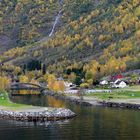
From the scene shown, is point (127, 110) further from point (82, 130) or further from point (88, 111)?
point (82, 130)

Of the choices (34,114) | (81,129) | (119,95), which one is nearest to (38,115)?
(34,114)

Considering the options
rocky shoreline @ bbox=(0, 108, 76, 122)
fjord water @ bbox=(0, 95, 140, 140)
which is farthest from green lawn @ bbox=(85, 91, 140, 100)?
rocky shoreline @ bbox=(0, 108, 76, 122)

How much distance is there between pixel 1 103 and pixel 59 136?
187 feet

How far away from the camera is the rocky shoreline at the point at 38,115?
12092 cm

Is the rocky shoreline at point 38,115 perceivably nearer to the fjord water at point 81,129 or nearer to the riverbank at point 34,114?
the riverbank at point 34,114

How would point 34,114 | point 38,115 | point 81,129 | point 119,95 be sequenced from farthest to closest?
point 119,95
point 34,114
point 38,115
point 81,129

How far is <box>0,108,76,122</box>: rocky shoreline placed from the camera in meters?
121

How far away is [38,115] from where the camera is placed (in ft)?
401

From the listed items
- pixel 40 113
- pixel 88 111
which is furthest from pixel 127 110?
pixel 40 113

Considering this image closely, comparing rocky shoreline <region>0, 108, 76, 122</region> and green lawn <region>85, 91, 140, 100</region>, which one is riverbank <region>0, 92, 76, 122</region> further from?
green lawn <region>85, 91, 140, 100</region>

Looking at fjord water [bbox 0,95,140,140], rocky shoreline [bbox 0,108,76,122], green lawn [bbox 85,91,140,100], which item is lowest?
fjord water [bbox 0,95,140,140]

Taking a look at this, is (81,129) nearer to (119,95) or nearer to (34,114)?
(34,114)

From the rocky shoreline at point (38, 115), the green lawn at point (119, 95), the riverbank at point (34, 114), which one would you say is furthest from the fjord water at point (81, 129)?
the green lawn at point (119, 95)

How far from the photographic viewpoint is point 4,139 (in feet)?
303
